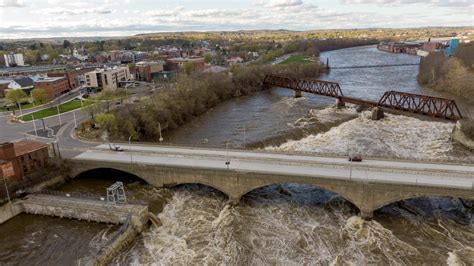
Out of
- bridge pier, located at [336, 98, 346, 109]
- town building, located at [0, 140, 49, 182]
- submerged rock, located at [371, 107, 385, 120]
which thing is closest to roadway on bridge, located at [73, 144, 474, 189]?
town building, located at [0, 140, 49, 182]

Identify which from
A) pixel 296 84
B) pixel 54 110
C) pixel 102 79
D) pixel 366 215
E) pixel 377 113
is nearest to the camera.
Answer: pixel 366 215

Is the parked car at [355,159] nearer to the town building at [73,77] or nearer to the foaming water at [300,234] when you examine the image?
the foaming water at [300,234]

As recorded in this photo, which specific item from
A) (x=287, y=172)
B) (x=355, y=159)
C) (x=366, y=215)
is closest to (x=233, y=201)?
(x=287, y=172)

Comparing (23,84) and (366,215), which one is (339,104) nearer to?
(366,215)

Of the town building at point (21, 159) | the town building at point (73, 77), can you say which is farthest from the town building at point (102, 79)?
the town building at point (21, 159)

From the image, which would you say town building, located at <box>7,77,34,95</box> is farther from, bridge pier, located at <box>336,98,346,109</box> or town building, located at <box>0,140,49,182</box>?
bridge pier, located at <box>336,98,346,109</box>

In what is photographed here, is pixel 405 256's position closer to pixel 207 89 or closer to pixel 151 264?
pixel 151 264

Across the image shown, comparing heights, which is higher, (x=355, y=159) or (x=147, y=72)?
(x=147, y=72)
